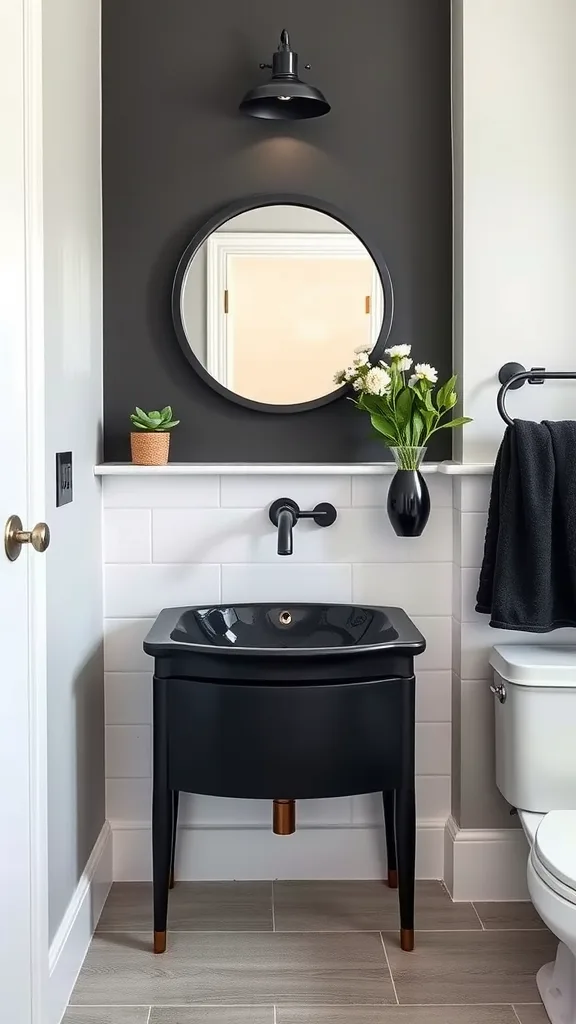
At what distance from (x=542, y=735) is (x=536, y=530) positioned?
1.46ft

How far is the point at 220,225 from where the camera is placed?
237 cm

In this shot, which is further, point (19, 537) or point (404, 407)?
point (404, 407)

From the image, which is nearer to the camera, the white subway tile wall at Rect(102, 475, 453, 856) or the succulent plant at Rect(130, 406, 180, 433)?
the succulent plant at Rect(130, 406, 180, 433)

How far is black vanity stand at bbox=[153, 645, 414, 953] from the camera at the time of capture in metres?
1.96

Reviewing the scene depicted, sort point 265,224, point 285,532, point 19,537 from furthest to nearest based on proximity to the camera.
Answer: point 265,224 → point 285,532 → point 19,537

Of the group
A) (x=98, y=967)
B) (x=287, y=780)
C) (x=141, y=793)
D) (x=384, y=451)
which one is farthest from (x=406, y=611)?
(x=98, y=967)

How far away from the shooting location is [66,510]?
199 cm

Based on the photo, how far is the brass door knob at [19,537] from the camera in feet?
4.77

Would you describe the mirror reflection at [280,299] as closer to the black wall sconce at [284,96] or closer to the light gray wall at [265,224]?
the light gray wall at [265,224]

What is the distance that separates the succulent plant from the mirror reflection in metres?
0.17

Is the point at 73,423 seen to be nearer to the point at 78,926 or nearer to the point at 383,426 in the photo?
the point at 383,426

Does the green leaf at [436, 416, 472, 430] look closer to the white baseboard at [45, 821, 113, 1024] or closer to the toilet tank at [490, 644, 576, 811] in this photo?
the toilet tank at [490, 644, 576, 811]

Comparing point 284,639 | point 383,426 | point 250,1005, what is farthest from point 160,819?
point 383,426

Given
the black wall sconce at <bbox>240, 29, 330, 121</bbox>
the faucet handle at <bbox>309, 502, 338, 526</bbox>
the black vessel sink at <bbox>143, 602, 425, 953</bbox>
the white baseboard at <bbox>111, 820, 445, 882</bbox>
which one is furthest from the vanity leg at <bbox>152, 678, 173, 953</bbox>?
the black wall sconce at <bbox>240, 29, 330, 121</bbox>
